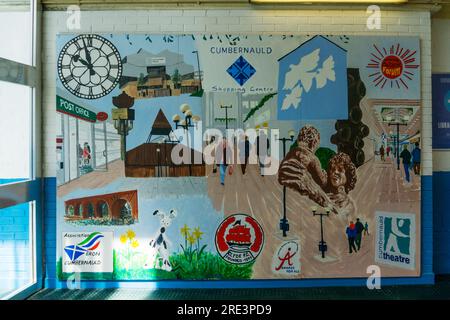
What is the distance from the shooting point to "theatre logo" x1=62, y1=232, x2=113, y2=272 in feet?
14.6

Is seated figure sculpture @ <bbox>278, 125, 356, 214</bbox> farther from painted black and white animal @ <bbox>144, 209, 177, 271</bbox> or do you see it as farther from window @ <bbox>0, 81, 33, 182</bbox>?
window @ <bbox>0, 81, 33, 182</bbox>

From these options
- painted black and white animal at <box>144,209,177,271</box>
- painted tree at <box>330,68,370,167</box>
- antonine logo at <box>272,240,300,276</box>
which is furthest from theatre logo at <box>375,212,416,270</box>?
painted black and white animal at <box>144,209,177,271</box>

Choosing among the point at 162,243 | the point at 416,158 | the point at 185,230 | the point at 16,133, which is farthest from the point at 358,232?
the point at 16,133

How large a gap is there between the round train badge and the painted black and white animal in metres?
0.50

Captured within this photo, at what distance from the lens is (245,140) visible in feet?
14.6

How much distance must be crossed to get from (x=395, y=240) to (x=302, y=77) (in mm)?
1885

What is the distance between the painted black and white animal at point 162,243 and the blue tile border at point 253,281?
17 cm

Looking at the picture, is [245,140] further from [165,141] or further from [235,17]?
[235,17]

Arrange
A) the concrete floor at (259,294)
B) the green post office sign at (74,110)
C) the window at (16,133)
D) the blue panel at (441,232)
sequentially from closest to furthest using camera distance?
1. the concrete floor at (259,294)
2. the window at (16,133)
3. the green post office sign at (74,110)
4. the blue panel at (441,232)

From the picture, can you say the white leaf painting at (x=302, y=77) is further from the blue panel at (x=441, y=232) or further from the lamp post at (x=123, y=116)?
the blue panel at (x=441, y=232)

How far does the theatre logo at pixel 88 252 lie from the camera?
4457 millimetres

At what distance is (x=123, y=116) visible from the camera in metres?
4.45

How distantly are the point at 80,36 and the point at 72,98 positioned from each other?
2.04 ft

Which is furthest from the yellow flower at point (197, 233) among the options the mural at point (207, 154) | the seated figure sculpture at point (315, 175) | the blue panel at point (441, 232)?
the blue panel at point (441, 232)
